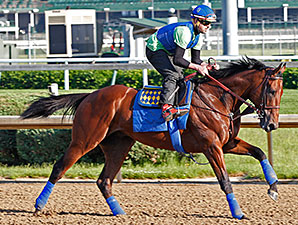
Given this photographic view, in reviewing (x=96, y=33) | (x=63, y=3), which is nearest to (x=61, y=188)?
(x=96, y=33)

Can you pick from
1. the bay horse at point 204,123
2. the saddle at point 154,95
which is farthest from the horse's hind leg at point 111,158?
the saddle at point 154,95

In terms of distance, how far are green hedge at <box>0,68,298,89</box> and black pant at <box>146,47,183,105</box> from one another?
615cm

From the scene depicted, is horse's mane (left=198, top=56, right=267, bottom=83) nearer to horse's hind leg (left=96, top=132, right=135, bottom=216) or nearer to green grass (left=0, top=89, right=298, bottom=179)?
horse's hind leg (left=96, top=132, right=135, bottom=216)

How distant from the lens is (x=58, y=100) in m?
5.45

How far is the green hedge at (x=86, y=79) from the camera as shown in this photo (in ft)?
38.6

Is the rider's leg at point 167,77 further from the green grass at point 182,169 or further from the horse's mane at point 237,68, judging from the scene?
the green grass at point 182,169

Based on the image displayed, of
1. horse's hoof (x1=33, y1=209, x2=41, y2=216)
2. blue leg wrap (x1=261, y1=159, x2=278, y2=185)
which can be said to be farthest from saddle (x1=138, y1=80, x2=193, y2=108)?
horse's hoof (x1=33, y1=209, x2=41, y2=216)

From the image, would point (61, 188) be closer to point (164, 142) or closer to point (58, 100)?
point (58, 100)

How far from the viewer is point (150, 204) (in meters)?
5.41

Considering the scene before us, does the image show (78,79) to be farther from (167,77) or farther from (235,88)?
(235,88)

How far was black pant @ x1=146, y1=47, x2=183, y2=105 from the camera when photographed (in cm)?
484

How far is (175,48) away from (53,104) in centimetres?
137

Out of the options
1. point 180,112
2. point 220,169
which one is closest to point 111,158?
point 180,112

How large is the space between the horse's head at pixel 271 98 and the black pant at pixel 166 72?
2.44 feet
